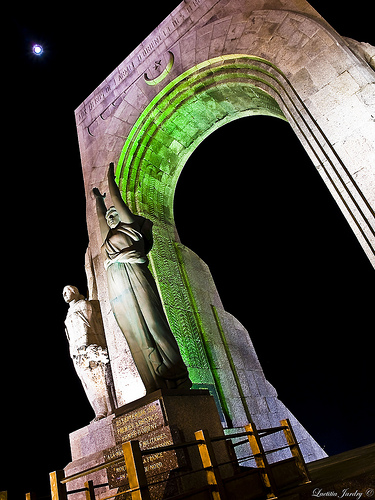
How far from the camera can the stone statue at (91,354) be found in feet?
22.9

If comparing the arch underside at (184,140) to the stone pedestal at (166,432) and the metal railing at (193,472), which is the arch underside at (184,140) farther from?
the metal railing at (193,472)

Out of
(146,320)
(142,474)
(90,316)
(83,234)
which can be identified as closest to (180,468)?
(142,474)

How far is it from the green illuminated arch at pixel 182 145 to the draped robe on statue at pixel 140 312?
7.04 feet

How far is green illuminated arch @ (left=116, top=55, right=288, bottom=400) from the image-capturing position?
7.43 metres

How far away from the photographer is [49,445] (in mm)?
11977

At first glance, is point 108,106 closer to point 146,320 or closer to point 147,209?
point 147,209

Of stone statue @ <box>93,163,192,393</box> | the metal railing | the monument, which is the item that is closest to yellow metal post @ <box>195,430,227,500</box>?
the metal railing

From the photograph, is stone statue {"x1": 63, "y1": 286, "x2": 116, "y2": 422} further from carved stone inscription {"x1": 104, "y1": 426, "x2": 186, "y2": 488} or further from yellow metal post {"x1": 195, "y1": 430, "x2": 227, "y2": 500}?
yellow metal post {"x1": 195, "y1": 430, "x2": 227, "y2": 500}

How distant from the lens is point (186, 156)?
10.1 meters

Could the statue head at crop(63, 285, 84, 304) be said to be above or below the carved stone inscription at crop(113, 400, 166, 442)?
above

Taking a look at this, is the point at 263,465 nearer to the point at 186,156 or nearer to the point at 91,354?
the point at 91,354

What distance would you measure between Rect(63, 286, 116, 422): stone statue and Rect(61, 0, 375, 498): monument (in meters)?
0.26

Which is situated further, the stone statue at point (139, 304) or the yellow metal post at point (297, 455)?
the stone statue at point (139, 304)

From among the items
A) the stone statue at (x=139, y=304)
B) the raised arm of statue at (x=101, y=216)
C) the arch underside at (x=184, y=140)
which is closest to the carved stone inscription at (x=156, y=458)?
the stone statue at (x=139, y=304)
